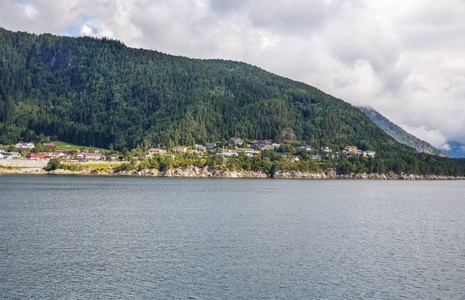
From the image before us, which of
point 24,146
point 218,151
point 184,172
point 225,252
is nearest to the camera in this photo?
point 225,252

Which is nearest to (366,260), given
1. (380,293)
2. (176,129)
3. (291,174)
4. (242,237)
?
(380,293)

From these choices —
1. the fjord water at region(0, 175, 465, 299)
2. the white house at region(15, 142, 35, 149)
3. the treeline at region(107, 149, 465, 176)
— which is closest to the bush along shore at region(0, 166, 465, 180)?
the treeline at region(107, 149, 465, 176)

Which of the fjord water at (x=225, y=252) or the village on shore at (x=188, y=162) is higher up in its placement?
the village on shore at (x=188, y=162)

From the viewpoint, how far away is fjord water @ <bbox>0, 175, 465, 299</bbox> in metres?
23.9

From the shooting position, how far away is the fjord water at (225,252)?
23875 mm

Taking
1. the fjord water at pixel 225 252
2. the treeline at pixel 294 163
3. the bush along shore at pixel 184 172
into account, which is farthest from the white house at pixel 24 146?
the fjord water at pixel 225 252

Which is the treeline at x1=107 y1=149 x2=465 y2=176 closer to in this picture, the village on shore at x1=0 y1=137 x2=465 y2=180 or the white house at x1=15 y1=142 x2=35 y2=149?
the village on shore at x1=0 y1=137 x2=465 y2=180

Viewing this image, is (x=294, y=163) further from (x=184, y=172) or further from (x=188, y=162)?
(x=184, y=172)

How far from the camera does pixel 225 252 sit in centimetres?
3156

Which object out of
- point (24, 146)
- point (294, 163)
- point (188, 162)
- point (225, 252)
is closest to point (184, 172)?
point (188, 162)

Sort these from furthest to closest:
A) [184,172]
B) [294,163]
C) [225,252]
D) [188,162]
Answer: [294,163] → [188,162] → [184,172] → [225,252]

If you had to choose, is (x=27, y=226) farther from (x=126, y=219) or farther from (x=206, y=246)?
(x=206, y=246)

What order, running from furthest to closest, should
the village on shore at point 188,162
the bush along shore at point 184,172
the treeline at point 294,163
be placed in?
the treeline at point 294,163
the village on shore at point 188,162
the bush along shore at point 184,172

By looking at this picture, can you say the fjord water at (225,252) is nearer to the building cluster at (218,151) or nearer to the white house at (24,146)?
the building cluster at (218,151)
